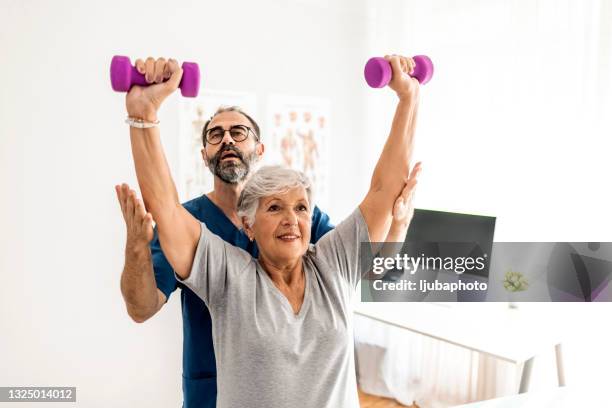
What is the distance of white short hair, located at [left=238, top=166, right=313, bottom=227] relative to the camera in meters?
1.15

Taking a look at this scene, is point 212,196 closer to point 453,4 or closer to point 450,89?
point 450,89

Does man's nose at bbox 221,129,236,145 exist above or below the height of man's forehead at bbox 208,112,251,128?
below

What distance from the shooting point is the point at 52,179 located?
2.46 metres

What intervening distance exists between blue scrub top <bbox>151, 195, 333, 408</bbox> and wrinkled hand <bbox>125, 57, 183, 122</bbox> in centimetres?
37

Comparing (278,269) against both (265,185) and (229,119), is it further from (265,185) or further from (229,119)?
(229,119)

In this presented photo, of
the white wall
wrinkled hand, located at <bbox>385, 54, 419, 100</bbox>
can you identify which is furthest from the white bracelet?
the white wall

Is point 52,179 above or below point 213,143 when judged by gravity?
below

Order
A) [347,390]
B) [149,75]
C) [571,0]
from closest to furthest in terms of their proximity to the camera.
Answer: [149,75], [347,390], [571,0]

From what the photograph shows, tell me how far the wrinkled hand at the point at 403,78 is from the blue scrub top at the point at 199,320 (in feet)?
1.76

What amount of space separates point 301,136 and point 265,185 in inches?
85.4

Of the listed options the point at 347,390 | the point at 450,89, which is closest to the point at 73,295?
the point at 347,390

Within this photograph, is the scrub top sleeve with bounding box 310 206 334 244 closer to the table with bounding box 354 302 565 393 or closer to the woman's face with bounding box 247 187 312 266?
the woman's face with bounding box 247 187 312 266

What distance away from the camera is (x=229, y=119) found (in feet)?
4.54

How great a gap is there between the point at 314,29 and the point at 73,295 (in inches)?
83.5
